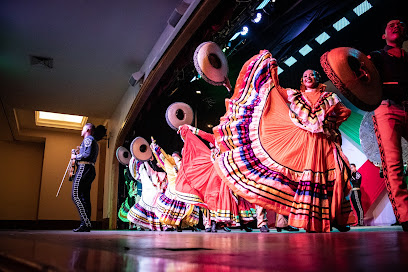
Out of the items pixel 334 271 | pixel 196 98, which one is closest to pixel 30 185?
pixel 196 98

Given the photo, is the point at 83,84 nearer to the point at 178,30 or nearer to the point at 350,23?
the point at 178,30

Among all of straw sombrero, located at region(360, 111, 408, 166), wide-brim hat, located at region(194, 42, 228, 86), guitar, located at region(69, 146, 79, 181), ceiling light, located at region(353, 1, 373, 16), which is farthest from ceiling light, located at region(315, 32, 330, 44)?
guitar, located at region(69, 146, 79, 181)

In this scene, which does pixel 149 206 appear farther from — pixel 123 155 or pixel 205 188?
pixel 205 188

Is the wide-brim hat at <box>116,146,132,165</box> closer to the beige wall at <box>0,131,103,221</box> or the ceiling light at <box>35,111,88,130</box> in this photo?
the ceiling light at <box>35,111,88,130</box>

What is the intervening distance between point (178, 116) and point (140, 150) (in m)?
1.76

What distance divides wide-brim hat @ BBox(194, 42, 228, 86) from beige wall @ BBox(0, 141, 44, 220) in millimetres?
10402

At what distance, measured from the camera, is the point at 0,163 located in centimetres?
1213

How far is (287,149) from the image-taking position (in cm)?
297

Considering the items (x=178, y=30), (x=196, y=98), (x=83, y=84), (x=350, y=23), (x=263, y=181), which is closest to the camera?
(x=263, y=181)

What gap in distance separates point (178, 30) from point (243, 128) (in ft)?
9.37

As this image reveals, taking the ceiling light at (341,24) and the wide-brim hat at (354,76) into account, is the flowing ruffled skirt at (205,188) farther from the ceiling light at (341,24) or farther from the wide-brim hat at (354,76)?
the ceiling light at (341,24)

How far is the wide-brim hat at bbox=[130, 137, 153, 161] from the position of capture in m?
6.85

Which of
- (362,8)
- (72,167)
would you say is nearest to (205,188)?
(72,167)

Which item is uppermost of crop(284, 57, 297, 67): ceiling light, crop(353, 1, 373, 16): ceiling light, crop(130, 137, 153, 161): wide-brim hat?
crop(353, 1, 373, 16): ceiling light
